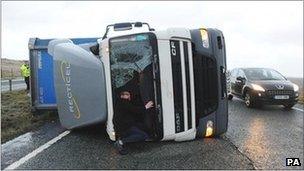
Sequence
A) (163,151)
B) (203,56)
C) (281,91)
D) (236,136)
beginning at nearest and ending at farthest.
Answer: (163,151)
(203,56)
(236,136)
(281,91)

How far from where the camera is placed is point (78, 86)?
Answer: 8453mm

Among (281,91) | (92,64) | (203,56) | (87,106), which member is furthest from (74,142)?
(281,91)

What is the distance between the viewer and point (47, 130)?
990cm

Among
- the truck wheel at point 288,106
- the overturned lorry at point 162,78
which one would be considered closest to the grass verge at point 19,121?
the overturned lorry at point 162,78

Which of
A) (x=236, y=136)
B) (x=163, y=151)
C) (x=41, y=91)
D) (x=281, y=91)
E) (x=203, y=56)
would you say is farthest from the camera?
(x=281, y=91)

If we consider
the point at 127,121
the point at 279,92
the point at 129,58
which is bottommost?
the point at 279,92

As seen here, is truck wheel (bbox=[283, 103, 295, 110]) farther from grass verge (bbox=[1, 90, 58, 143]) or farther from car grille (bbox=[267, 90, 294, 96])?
grass verge (bbox=[1, 90, 58, 143])

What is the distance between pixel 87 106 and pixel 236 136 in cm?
332

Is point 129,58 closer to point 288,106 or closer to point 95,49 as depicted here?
point 95,49

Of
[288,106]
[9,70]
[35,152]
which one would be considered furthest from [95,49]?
[9,70]

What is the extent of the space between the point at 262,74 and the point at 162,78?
905 centimetres

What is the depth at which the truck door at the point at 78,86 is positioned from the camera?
26.5 feet

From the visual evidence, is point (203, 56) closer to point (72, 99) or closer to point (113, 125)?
point (113, 125)

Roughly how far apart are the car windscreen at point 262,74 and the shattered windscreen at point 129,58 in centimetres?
871
